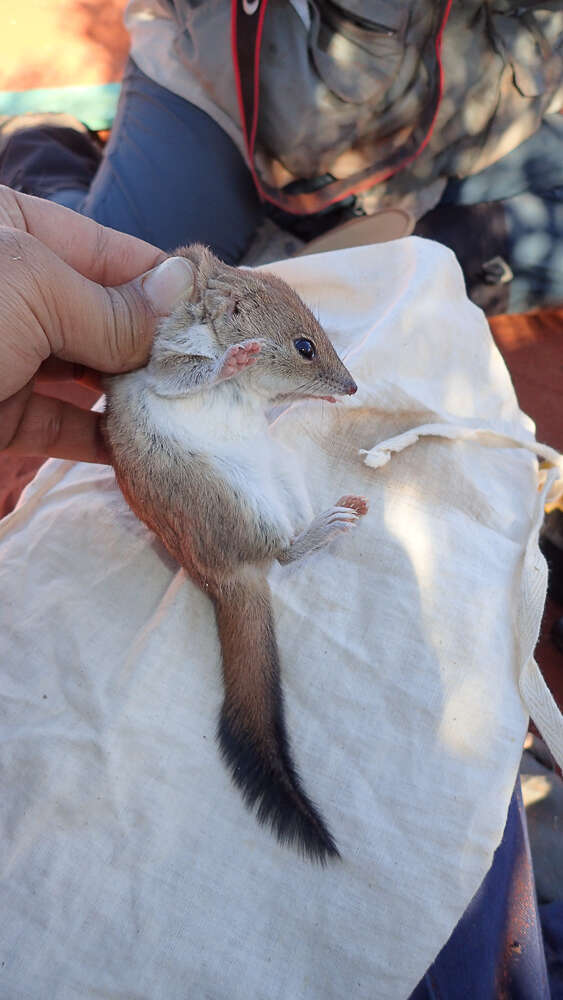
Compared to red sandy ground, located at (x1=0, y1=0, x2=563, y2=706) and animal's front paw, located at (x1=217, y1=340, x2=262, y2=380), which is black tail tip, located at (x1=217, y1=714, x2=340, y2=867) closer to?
animal's front paw, located at (x1=217, y1=340, x2=262, y2=380)

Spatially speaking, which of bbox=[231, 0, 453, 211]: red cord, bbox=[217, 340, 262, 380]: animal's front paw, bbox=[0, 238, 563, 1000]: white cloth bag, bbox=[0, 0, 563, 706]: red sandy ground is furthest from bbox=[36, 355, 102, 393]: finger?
bbox=[231, 0, 453, 211]: red cord

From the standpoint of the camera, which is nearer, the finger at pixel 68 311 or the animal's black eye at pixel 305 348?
the finger at pixel 68 311

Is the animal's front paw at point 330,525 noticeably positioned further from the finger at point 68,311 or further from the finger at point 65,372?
the finger at point 65,372

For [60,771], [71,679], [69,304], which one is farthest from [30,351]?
[60,771]

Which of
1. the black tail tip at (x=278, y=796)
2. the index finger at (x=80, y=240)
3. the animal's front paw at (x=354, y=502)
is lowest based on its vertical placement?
the black tail tip at (x=278, y=796)

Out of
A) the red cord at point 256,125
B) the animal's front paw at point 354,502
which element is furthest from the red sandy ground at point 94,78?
the animal's front paw at point 354,502

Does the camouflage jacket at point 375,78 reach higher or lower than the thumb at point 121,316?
higher

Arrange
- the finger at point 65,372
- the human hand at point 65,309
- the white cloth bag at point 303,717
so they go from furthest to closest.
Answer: the finger at point 65,372 → the human hand at point 65,309 → the white cloth bag at point 303,717

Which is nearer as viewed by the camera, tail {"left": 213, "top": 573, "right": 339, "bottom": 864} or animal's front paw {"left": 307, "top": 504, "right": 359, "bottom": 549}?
tail {"left": 213, "top": 573, "right": 339, "bottom": 864}
